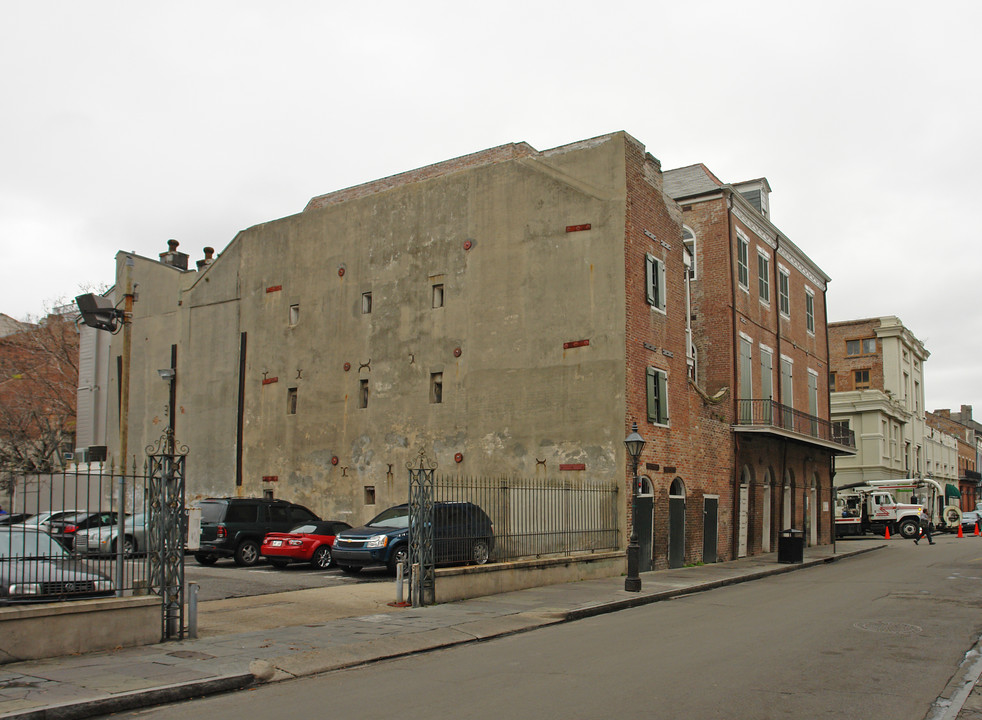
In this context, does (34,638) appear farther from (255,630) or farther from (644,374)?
(644,374)

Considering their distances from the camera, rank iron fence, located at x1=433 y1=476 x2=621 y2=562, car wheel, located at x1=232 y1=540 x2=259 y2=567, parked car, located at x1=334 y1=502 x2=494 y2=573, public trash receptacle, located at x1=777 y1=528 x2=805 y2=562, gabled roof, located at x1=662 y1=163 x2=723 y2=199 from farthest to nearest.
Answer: gabled roof, located at x1=662 y1=163 x2=723 y2=199
public trash receptacle, located at x1=777 y1=528 x2=805 y2=562
car wheel, located at x1=232 y1=540 x2=259 y2=567
iron fence, located at x1=433 y1=476 x2=621 y2=562
parked car, located at x1=334 y1=502 x2=494 y2=573

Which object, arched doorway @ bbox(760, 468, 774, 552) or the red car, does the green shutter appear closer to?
the red car

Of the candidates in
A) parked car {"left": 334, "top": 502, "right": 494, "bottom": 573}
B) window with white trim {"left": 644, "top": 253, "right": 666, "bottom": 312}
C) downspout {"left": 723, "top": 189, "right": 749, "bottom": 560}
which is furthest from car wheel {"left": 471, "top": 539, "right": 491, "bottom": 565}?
downspout {"left": 723, "top": 189, "right": 749, "bottom": 560}

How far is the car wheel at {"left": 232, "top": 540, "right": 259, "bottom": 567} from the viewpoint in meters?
21.4

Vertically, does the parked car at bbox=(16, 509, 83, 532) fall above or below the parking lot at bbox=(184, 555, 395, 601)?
above

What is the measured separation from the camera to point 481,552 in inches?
683

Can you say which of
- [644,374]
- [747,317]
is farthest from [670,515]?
[747,317]

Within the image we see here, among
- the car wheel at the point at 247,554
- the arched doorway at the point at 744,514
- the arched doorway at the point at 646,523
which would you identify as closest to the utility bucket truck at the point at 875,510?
the arched doorway at the point at 744,514

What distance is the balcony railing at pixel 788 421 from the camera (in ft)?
93.0

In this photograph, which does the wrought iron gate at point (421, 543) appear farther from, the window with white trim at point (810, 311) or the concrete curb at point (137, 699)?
the window with white trim at point (810, 311)

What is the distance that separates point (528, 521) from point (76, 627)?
1009 cm

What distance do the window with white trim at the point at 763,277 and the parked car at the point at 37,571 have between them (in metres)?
25.8

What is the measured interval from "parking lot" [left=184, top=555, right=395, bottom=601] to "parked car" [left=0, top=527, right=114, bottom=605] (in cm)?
507

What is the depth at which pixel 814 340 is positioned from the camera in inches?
1471
